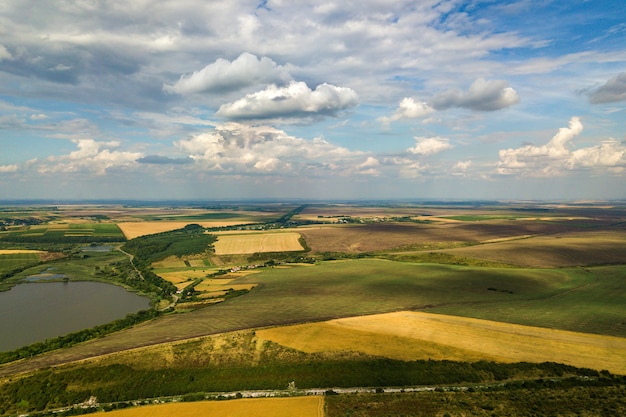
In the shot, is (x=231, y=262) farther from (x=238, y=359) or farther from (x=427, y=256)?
(x=238, y=359)

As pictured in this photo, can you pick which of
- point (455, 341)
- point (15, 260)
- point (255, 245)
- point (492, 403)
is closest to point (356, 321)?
point (455, 341)

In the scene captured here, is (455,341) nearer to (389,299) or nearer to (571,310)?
(389,299)

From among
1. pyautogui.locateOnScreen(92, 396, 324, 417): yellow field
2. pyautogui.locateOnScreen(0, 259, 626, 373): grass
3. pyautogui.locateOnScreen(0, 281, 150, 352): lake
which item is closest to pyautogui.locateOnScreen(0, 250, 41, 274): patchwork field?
pyautogui.locateOnScreen(0, 281, 150, 352): lake

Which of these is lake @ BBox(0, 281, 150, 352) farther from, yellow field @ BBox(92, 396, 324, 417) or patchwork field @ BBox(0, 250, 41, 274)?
yellow field @ BBox(92, 396, 324, 417)

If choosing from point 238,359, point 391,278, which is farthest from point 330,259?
point 238,359

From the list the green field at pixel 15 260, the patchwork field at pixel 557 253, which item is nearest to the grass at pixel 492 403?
the patchwork field at pixel 557 253

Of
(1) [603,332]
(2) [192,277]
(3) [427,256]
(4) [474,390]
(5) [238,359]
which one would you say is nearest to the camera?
(4) [474,390]
